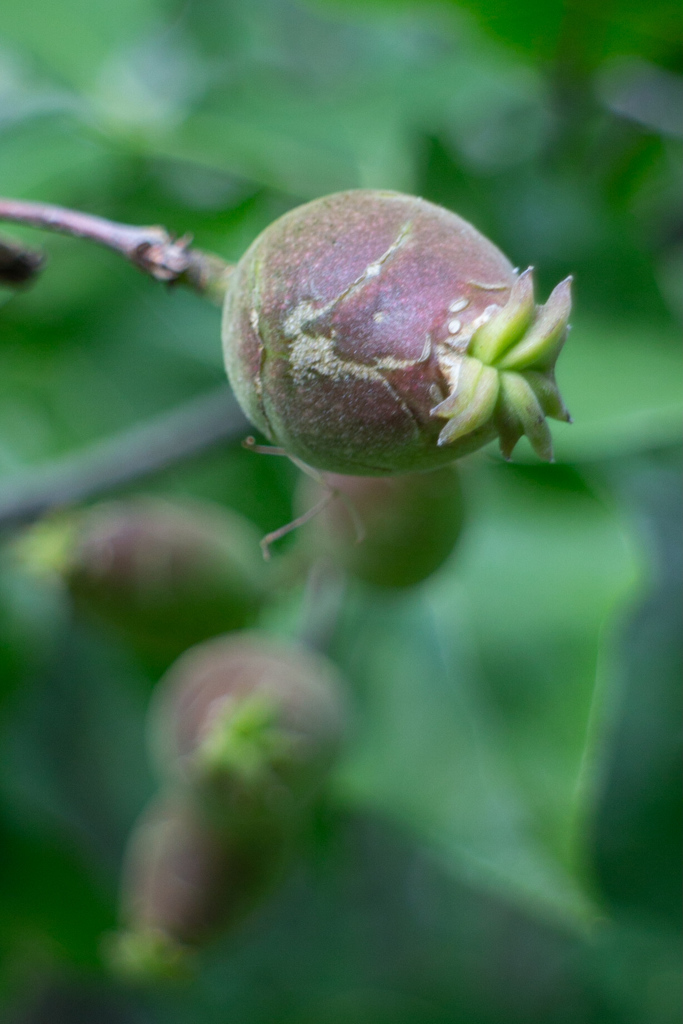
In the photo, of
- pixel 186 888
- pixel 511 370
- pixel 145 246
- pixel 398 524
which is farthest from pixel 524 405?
pixel 186 888

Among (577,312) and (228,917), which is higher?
(577,312)

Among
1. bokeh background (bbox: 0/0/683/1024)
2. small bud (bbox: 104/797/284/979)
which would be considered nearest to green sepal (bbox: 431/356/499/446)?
bokeh background (bbox: 0/0/683/1024)

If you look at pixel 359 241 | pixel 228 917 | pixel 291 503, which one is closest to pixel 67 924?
pixel 228 917

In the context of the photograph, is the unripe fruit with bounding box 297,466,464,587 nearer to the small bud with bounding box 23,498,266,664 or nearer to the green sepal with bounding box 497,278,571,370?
the small bud with bounding box 23,498,266,664

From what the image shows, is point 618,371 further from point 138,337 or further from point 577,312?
point 138,337

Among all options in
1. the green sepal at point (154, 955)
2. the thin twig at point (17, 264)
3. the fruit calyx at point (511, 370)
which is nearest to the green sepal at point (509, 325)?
the fruit calyx at point (511, 370)
